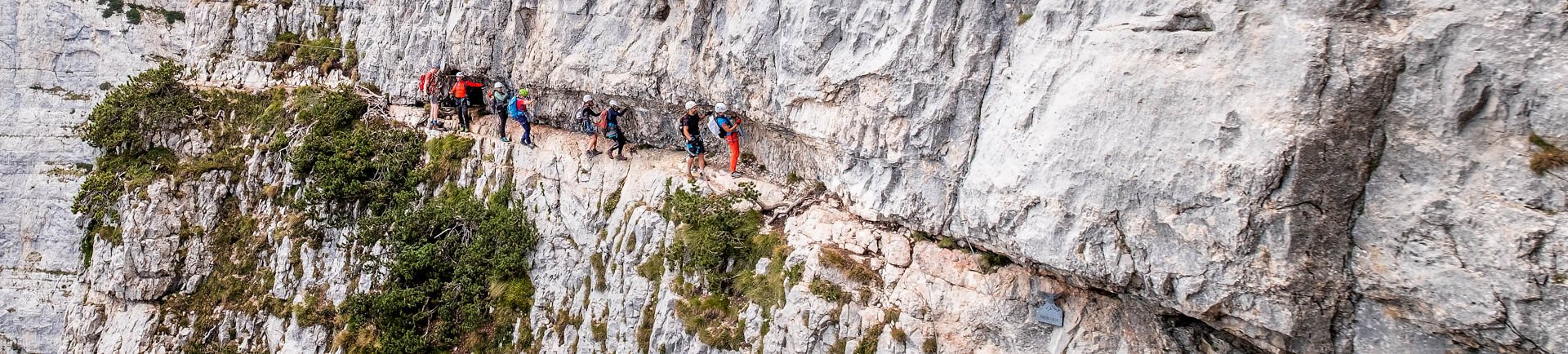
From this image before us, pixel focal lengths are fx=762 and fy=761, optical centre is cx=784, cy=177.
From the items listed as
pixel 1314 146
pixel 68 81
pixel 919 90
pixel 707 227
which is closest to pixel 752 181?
pixel 707 227

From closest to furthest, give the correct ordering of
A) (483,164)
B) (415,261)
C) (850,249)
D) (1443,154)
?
(1443,154), (850,249), (415,261), (483,164)

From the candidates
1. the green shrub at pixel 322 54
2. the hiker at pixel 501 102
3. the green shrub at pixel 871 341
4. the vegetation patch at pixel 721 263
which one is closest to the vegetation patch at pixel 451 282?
the hiker at pixel 501 102

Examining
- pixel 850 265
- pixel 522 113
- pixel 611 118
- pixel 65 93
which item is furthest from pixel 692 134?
pixel 65 93

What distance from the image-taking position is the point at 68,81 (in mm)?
24938

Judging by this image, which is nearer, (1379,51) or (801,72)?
(1379,51)

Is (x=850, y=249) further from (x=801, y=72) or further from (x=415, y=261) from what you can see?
(x=415, y=261)

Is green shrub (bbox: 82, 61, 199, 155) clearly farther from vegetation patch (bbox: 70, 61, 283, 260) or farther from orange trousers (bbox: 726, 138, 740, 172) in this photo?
orange trousers (bbox: 726, 138, 740, 172)

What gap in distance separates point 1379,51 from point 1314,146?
1088 mm

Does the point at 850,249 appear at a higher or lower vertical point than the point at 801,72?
lower

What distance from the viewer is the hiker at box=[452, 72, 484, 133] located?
19.2 metres

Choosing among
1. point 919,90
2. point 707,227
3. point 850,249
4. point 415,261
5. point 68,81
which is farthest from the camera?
point 68,81

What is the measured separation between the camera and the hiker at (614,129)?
53.4 ft

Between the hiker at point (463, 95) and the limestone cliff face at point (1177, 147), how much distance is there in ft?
16.1

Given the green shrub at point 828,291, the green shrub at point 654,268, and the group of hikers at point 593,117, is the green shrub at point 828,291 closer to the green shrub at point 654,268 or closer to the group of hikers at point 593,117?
the green shrub at point 654,268
